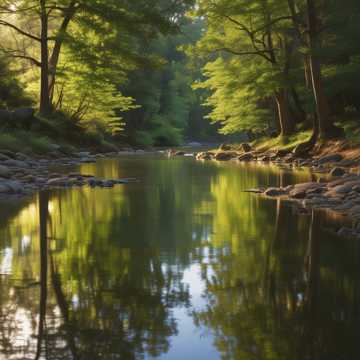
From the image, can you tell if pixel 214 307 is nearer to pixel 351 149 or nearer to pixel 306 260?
pixel 306 260

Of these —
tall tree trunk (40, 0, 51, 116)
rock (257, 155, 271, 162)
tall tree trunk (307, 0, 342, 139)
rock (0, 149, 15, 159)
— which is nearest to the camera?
rock (0, 149, 15, 159)

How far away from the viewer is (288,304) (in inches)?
133

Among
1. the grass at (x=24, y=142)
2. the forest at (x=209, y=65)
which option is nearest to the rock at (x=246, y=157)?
the forest at (x=209, y=65)

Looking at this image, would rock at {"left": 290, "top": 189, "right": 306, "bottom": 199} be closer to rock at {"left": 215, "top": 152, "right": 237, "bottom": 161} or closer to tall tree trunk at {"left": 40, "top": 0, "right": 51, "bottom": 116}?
rock at {"left": 215, "top": 152, "right": 237, "bottom": 161}

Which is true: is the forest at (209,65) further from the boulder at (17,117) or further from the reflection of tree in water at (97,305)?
the reflection of tree in water at (97,305)

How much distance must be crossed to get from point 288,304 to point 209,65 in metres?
23.9

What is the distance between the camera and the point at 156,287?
3.77 m

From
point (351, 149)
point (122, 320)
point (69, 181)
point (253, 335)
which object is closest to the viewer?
point (253, 335)

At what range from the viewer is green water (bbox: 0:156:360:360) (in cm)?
276

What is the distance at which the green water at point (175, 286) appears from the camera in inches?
108

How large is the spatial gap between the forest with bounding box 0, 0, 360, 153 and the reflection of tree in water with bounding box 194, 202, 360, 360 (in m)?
12.6

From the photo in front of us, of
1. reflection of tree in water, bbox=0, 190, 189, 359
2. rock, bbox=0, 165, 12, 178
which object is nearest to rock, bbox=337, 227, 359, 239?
reflection of tree in water, bbox=0, 190, 189, 359

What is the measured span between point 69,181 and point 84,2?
39.3 ft

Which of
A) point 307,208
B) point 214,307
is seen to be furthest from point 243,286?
point 307,208
